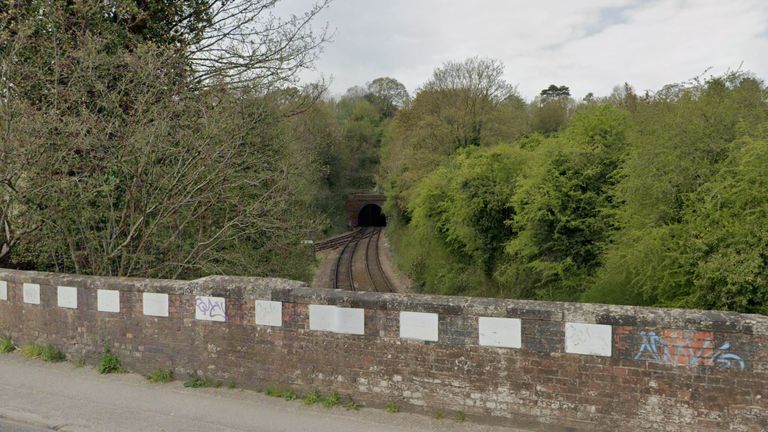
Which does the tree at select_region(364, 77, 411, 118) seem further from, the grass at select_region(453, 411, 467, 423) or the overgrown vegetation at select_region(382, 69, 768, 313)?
the grass at select_region(453, 411, 467, 423)

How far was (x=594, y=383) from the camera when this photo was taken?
→ 496cm

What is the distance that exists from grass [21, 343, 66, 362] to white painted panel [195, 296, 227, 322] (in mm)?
2344

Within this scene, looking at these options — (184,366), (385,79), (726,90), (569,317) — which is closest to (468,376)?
(569,317)

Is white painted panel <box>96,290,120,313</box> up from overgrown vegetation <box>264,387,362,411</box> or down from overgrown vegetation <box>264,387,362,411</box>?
up

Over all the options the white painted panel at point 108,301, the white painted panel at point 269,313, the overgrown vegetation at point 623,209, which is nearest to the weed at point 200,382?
the white painted panel at point 269,313

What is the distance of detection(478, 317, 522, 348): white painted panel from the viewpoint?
5148 mm

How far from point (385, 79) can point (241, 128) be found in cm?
6710

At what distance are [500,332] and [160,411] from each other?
3525 millimetres

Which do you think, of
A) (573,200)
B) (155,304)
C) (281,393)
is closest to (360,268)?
(573,200)

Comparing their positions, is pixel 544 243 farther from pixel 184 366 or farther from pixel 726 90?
pixel 184 366

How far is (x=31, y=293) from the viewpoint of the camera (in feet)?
24.7

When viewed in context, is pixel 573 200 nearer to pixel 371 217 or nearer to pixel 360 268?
pixel 360 268

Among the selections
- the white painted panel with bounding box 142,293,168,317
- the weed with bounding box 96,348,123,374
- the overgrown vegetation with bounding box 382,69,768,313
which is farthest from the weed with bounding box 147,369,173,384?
the overgrown vegetation with bounding box 382,69,768,313

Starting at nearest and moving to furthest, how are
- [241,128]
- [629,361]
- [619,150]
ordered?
1. [629,361]
2. [241,128]
3. [619,150]
